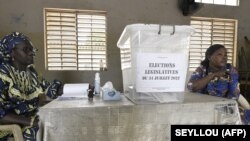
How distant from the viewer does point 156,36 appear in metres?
0.90

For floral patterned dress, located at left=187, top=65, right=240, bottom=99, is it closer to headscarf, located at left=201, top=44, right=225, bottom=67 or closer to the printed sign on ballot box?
headscarf, located at left=201, top=44, right=225, bottom=67

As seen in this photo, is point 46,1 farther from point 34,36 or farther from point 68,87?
point 68,87

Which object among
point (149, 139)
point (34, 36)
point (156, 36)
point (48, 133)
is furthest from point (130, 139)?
point (34, 36)

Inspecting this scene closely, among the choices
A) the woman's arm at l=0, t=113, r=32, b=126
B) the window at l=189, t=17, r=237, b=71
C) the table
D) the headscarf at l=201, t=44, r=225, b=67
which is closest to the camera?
the table

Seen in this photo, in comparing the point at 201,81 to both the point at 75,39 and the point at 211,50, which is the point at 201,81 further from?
the point at 75,39

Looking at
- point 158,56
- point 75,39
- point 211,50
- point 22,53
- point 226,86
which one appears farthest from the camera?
point 75,39

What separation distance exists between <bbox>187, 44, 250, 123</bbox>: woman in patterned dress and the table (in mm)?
600

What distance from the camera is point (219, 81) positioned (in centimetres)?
158

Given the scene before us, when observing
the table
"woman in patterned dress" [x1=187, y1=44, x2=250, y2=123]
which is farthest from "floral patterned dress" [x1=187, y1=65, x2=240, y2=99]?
the table

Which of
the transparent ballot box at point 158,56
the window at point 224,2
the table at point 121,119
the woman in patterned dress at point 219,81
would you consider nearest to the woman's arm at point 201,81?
the woman in patterned dress at point 219,81

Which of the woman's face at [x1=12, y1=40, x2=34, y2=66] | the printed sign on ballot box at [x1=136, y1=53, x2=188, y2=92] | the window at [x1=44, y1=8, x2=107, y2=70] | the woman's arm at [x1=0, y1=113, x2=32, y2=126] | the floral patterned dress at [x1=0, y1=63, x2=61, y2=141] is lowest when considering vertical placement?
the woman's arm at [x1=0, y1=113, x2=32, y2=126]

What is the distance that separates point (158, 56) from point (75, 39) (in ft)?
8.62

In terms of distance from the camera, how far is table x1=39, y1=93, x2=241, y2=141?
87 cm

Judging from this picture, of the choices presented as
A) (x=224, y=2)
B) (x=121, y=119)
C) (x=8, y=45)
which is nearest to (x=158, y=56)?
(x=121, y=119)
